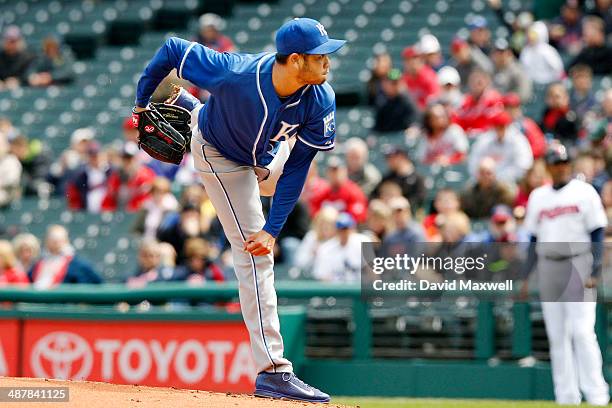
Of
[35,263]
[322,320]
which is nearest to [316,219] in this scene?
[322,320]

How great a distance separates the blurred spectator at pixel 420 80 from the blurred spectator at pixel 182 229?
3.00 meters

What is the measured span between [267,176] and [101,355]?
13.1 feet

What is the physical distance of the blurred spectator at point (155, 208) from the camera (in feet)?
38.7

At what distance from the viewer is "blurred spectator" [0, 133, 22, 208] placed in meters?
13.9

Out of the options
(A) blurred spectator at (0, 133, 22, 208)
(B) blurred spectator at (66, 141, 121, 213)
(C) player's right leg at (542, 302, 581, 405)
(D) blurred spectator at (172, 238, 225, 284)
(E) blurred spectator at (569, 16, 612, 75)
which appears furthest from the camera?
(A) blurred spectator at (0, 133, 22, 208)

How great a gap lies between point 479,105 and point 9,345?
16.4 ft

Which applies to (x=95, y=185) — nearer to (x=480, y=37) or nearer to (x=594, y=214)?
(x=480, y=37)

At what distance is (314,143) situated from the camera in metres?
6.02

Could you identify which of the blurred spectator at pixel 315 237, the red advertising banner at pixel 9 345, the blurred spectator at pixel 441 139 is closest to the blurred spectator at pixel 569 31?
the blurred spectator at pixel 441 139

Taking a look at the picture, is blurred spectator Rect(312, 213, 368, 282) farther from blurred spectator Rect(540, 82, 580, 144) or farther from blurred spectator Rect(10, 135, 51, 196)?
blurred spectator Rect(10, 135, 51, 196)

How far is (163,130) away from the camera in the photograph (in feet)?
20.6

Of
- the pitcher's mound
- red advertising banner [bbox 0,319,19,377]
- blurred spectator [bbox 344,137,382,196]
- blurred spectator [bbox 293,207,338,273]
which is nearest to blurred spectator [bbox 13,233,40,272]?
red advertising banner [bbox 0,319,19,377]

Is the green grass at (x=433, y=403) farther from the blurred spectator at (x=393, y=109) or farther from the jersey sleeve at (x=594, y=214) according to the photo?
the blurred spectator at (x=393, y=109)

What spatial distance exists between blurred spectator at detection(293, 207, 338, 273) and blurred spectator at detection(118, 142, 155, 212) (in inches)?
98.4
